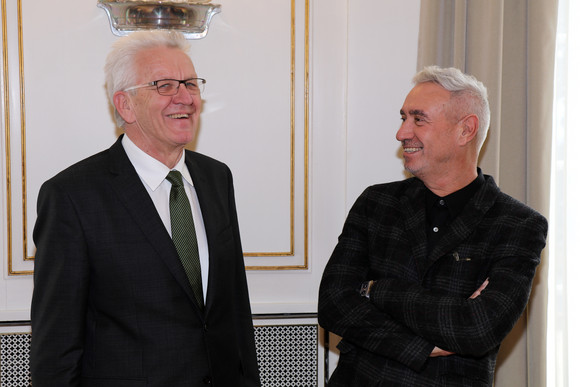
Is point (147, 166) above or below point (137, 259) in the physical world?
above

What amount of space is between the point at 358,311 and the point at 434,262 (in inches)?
11.7

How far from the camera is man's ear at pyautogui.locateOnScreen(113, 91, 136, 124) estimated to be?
2.03 meters

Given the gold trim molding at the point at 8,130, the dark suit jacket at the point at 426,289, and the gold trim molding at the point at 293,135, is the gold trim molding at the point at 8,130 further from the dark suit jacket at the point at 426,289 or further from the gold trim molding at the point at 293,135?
the dark suit jacket at the point at 426,289

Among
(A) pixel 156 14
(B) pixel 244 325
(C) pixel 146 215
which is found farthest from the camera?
(A) pixel 156 14

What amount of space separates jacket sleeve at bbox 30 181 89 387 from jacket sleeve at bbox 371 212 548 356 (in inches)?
36.7

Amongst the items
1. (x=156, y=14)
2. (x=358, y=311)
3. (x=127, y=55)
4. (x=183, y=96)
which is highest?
(x=156, y=14)

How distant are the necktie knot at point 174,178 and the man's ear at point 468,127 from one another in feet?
3.20

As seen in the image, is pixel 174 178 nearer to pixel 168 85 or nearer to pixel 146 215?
pixel 146 215

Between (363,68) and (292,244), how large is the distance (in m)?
0.86

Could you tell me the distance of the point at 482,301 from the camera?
2059mm

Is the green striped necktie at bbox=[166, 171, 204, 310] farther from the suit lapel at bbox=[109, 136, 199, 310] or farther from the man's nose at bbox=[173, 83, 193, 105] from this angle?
the man's nose at bbox=[173, 83, 193, 105]

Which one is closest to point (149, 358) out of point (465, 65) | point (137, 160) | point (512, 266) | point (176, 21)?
point (137, 160)

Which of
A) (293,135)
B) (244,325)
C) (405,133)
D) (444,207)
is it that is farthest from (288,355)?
A: (405,133)

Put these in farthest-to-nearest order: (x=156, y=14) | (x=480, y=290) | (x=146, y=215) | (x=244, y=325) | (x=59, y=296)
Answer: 1. (x=156, y=14)
2. (x=244, y=325)
3. (x=480, y=290)
4. (x=146, y=215)
5. (x=59, y=296)
